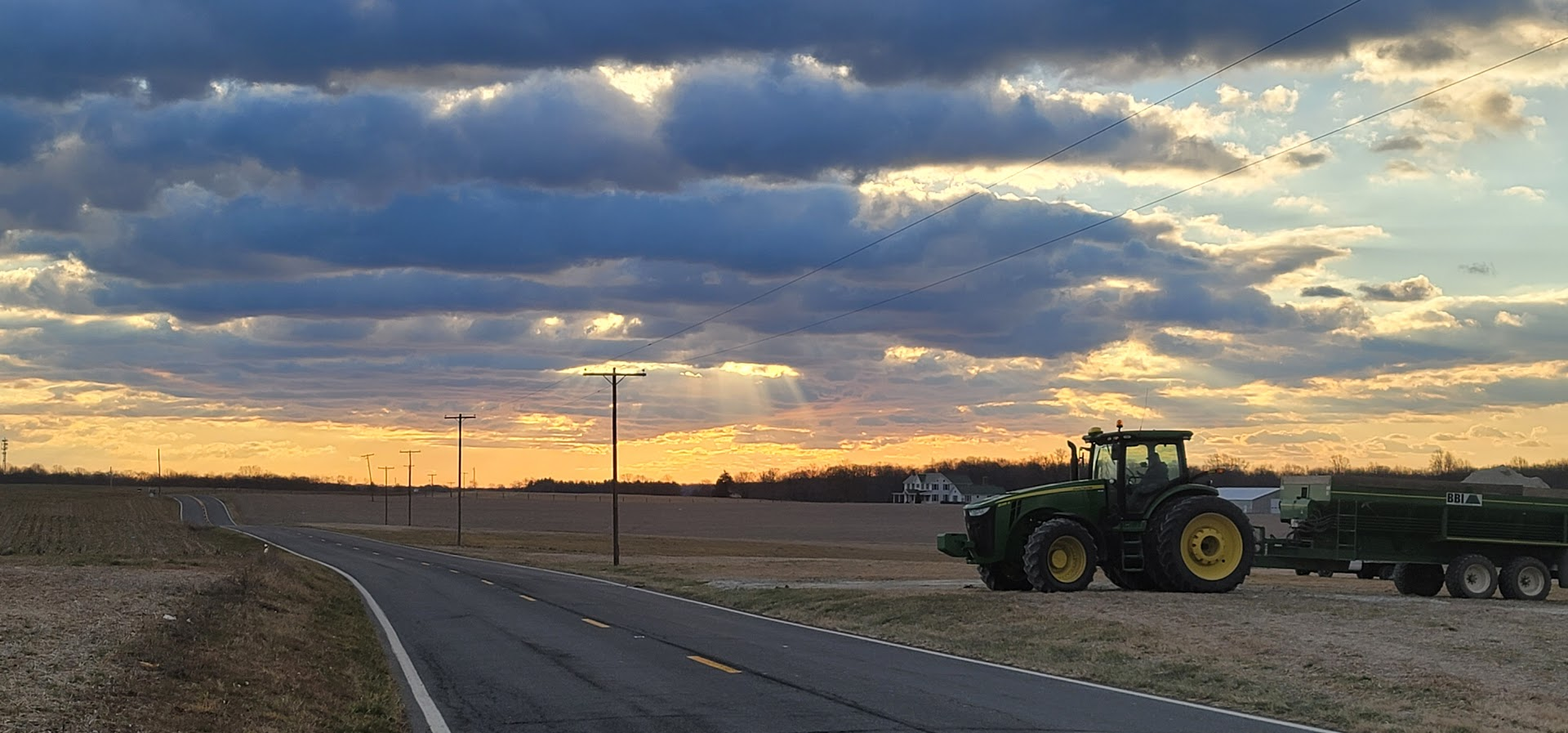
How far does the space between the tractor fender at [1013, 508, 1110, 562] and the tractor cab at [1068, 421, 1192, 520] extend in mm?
485

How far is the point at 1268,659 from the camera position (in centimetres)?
1781

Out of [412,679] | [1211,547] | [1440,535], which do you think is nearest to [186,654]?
[412,679]

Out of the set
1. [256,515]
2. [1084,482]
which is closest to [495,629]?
[1084,482]

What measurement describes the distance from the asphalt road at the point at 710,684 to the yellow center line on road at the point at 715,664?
2 centimetres

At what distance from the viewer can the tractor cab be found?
2627 cm

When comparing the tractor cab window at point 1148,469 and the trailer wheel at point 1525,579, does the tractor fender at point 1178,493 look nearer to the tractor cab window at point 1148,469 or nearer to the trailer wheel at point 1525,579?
the tractor cab window at point 1148,469

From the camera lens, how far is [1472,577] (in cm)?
2639

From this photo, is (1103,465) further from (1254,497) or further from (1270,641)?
(1254,497)

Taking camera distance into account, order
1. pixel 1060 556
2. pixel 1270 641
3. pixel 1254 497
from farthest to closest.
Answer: pixel 1254 497 → pixel 1060 556 → pixel 1270 641

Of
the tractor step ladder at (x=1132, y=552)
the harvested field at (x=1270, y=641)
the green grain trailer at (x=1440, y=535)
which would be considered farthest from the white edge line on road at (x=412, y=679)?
the green grain trailer at (x=1440, y=535)

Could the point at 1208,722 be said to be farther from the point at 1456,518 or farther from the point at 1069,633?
the point at 1456,518

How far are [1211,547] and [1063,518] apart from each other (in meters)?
2.73

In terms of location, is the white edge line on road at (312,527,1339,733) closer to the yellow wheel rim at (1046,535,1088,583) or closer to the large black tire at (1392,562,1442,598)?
the yellow wheel rim at (1046,535,1088,583)

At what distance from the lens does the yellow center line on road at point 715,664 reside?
17.0 metres
